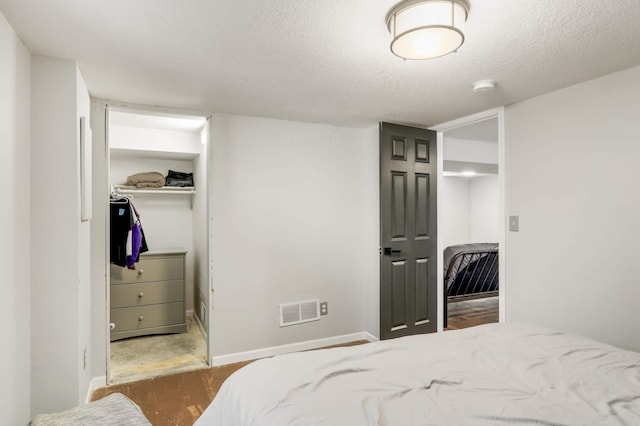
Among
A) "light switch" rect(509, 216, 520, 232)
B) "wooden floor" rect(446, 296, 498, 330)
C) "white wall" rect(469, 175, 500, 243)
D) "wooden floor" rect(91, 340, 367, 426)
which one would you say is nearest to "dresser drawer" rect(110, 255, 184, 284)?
"wooden floor" rect(91, 340, 367, 426)

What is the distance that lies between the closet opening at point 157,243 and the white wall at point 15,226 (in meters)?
1.01

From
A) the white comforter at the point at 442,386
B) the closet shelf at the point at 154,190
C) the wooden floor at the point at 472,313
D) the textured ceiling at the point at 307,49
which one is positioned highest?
the textured ceiling at the point at 307,49

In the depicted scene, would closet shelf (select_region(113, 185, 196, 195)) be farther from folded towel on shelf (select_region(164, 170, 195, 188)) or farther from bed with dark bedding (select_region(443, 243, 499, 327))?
bed with dark bedding (select_region(443, 243, 499, 327))

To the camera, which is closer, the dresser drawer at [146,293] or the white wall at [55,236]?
the white wall at [55,236]

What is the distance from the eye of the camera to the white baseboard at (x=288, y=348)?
3.07m

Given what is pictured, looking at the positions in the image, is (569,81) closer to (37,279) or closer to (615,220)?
(615,220)

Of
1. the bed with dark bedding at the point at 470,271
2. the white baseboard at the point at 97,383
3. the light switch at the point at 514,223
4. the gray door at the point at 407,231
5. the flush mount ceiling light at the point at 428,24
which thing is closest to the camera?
the flush mount ceiling light at the point at 428,24

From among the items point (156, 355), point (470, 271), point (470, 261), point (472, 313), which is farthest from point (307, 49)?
point (472, 313)

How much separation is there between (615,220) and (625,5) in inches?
49.6

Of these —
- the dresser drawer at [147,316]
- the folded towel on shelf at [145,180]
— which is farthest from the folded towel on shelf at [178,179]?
the dresser drawer at [147,316]

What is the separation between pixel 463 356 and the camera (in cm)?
155

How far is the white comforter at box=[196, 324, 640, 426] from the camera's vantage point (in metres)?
1.11

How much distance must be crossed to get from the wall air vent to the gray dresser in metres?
1.39

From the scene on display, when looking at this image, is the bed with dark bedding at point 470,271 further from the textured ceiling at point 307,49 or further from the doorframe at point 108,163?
the doorframe at point 108,163
